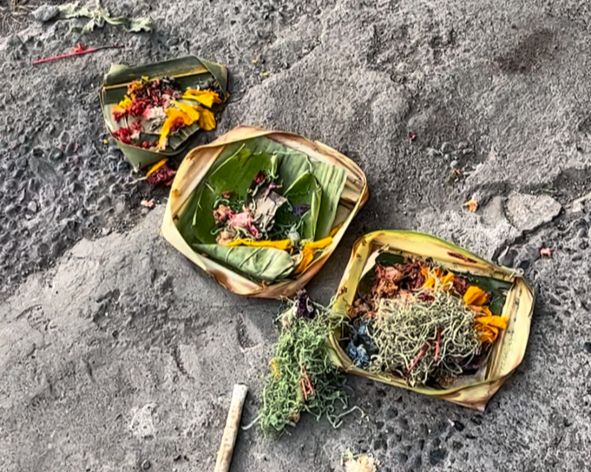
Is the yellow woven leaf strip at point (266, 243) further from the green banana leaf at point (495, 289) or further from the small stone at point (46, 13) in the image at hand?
the small stone at point (46, 13)

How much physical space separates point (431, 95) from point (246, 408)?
1.21 m

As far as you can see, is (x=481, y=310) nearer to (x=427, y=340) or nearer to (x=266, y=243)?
(x=427, y=340)

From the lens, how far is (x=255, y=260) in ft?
7.98

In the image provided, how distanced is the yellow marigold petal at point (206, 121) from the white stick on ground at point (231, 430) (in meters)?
0.92

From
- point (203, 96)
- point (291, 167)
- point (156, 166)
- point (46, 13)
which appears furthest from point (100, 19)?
point (291, 167)

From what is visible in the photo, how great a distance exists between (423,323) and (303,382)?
39 centimetres

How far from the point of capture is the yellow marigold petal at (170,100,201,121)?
2734 millimetres

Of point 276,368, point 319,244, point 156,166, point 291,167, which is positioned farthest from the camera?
point 156,166

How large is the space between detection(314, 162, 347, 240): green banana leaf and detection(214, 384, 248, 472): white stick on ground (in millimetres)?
539

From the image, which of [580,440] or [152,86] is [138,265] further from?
[580,440]

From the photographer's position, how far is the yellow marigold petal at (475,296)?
92.1 inches

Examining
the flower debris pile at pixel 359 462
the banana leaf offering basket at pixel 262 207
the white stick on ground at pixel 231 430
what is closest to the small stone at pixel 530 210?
the banana leaf offering basket at pixel 262 207

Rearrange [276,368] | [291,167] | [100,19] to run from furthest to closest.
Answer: [100,19] → [291,167] → [276,368]

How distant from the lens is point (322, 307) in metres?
2.40
